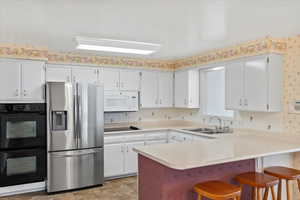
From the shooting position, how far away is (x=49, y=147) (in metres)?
3.50

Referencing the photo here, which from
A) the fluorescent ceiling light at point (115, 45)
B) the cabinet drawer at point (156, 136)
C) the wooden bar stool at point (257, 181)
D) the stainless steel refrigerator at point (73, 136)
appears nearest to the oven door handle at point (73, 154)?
the stainless steel refrigerator at point (73, 136)

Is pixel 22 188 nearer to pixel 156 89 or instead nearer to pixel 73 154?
pixel 73 154

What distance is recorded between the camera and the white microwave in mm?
4375

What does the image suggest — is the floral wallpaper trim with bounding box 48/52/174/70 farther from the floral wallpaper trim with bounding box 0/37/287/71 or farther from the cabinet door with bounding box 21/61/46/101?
the cabinet door with bounding box 21/61/46/101

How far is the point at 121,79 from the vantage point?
4.58m

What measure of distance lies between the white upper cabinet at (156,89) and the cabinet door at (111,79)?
0.57m

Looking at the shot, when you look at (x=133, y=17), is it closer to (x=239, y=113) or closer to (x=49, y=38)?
(x=49, y=38)

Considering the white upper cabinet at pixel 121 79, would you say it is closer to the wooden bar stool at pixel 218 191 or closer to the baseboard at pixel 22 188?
the baseboard at pixel 22 188

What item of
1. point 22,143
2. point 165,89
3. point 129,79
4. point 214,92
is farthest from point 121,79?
point 22,143

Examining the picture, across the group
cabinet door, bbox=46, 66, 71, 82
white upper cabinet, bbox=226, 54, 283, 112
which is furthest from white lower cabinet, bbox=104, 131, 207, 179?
cabinet door, bbox=46, 66, 71, 82

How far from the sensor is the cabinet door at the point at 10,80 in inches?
133

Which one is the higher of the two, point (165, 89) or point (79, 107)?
point (165, 89)

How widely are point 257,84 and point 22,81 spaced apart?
348cm

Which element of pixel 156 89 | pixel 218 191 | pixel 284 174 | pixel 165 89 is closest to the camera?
pixel 218 191
